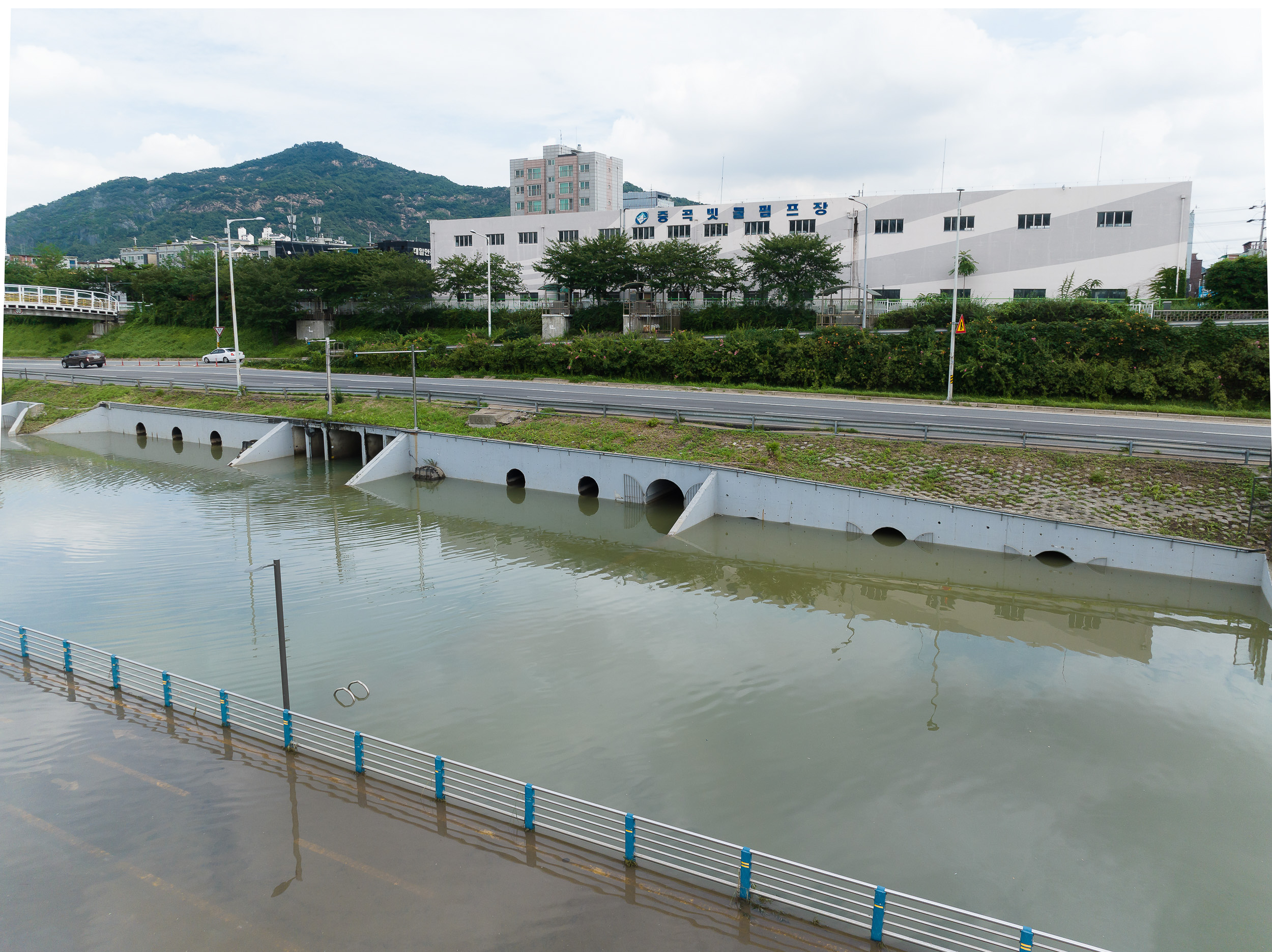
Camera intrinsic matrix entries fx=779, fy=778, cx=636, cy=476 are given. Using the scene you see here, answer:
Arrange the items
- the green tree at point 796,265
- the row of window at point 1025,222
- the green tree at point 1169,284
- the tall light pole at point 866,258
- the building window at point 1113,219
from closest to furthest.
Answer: the green tree at point 1169,284, the building window at point 1113,219, the row of window at point 1025,222, the green tree at point 796,265, the tall light pole at point 866,258

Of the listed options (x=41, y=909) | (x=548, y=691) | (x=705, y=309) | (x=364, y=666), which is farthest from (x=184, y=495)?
(x=705, y=309)

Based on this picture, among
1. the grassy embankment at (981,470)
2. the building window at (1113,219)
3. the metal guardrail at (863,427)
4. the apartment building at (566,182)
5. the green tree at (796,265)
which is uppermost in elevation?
the apartment building at (566,182)

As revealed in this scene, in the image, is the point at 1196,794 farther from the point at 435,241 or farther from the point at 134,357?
the point at 134,357

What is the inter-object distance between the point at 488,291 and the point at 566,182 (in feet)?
236

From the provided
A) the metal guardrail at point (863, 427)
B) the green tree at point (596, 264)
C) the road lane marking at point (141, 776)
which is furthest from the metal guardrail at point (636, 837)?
the green tree at point (596, 264)

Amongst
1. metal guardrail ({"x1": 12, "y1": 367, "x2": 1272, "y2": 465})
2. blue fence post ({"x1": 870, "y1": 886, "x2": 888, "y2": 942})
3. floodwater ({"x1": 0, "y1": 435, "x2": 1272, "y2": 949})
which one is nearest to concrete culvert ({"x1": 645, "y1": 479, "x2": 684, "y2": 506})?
floodwater ({"x1": 0, "y1": 435, "x2": 1272, "y2": 949})

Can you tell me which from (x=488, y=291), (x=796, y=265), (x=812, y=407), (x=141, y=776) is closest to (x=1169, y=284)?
(x=796, y=265)

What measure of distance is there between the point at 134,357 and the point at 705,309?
5555 centimetres

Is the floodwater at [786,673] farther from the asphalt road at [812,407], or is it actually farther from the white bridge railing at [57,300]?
the white bridge railing at [57,300]

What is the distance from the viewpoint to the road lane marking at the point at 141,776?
1181 centimetres

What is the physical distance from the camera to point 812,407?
129 feet

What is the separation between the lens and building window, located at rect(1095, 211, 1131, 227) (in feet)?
180

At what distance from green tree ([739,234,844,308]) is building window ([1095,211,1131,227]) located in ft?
58.4

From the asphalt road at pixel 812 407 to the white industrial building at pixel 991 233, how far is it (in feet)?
75.0
